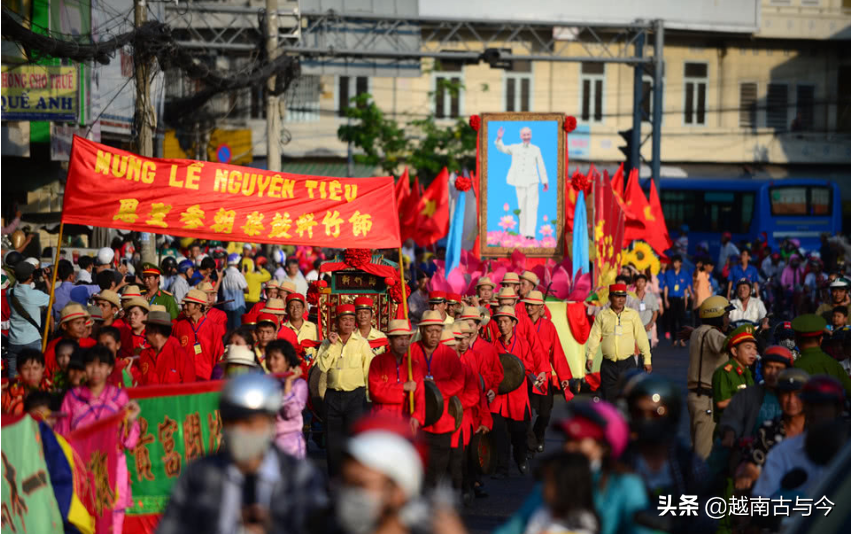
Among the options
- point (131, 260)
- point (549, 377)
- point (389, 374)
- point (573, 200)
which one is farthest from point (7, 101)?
point (389, 374)

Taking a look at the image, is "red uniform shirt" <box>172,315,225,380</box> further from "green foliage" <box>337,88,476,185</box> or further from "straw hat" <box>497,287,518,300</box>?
"green foliage" <box>337,88,476,185</box>

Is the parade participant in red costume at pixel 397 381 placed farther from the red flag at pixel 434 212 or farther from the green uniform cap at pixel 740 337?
the red flag at pixel 434 212

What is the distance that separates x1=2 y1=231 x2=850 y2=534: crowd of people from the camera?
4.51m

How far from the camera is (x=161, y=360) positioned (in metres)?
9.25

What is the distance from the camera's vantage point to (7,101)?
1934 cm

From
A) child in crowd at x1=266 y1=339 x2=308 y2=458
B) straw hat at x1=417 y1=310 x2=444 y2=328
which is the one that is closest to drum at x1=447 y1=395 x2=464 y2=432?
straw hat at x1=417 y1=310 x2=444 y2=328

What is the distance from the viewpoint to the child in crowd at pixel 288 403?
791 centimetres

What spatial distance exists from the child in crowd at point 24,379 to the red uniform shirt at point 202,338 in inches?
131

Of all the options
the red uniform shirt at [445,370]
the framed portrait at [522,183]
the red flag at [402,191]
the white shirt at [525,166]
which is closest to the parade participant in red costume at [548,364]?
the red uniform shirt at [445,370]

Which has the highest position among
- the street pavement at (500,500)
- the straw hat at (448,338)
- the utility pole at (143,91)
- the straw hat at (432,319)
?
the utility pole at (143,91)

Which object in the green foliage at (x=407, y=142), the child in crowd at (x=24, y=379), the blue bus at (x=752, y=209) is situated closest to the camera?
the child in crowd at (x=24, y=379)

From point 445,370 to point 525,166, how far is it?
10.0 metres

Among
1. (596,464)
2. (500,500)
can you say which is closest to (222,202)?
(500,500)

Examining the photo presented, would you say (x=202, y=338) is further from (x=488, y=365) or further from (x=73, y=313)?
(x=488, y=365)
